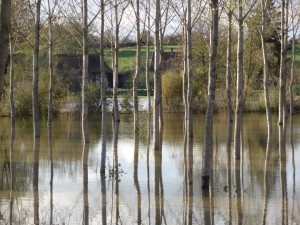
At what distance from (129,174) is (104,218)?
5069 millimetres

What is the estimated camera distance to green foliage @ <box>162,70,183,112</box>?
42844mm

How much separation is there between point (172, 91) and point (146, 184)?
29.1 metres

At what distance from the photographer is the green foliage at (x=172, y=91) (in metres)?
42.8

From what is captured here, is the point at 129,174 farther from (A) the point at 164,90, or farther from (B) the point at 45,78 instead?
(A) the point at 164,90

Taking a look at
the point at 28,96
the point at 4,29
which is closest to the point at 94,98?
the point at 28,96

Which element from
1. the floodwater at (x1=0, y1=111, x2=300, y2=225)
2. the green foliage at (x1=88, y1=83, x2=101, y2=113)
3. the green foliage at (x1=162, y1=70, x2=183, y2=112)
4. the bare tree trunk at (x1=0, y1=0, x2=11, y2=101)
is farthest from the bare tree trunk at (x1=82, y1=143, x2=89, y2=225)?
the green foliage at (x1=162, y1=70, x2=183, y2=112)

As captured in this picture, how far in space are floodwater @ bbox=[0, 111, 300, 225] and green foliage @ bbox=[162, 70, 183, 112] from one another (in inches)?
755

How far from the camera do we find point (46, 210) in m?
11.4

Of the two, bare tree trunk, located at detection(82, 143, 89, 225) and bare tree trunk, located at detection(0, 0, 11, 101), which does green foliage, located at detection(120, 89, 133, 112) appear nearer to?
bare tree trunk, located at detection(82, 143, 89, 225)

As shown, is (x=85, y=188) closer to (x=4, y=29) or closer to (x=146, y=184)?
(x=146, y=184)

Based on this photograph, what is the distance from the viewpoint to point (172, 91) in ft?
141

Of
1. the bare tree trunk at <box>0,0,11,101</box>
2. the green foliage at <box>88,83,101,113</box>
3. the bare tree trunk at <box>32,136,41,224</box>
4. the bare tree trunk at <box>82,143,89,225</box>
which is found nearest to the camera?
the bare tree trunk at <box>0,0,11,101</box>

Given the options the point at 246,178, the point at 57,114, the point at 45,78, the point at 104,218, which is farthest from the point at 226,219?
the point at 57,114

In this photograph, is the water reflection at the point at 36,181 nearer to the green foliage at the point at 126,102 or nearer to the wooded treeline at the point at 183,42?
the wooded treeline at the point at 183,42
